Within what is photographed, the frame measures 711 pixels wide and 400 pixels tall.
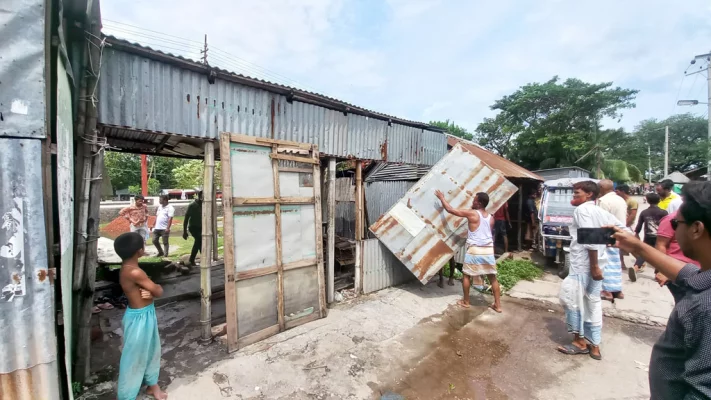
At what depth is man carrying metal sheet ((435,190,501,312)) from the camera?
5.05m

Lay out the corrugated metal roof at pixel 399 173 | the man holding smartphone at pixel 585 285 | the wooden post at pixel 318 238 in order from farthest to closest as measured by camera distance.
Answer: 1. the corrugated metal roof at pixel 399 173
2. the wooden post at pixel 318 238
3. the man holding smartphone at pixel 585 285

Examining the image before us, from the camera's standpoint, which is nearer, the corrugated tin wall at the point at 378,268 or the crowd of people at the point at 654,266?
the crowd of people at the point at 654,266

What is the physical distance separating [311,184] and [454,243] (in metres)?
2.89

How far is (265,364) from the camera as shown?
3.46 meters

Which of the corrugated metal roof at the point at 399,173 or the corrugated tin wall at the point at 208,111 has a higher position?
the corrugated tin wall at the point at 208,111

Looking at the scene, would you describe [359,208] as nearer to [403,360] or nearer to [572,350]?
[403,360]

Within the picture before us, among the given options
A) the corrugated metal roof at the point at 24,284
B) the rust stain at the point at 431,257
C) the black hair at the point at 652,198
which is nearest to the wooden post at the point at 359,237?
the rust stain at the point at 431,257

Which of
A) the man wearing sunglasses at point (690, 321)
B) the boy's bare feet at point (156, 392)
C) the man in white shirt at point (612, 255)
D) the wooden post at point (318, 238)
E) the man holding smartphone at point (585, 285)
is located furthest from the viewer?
the man in white shirt at point (612, 255)

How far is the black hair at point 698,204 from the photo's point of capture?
4.41 feet

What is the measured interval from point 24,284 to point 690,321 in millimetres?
3825

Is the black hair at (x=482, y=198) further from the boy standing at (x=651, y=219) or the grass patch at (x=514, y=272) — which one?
the boy standing at (x=651, y=219)

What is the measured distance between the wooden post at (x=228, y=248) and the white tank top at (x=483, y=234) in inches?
152

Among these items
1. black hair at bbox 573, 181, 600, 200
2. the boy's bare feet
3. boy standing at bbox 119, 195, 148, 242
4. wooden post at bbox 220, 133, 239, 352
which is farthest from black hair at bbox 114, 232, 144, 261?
boy standing at bbox 119, 195, 148, 242

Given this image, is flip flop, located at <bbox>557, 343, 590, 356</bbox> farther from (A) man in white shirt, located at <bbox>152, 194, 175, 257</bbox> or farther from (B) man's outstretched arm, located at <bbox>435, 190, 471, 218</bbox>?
(A) man in white shirt, located at <bbox>152, 194, 175, 257</bbox>
